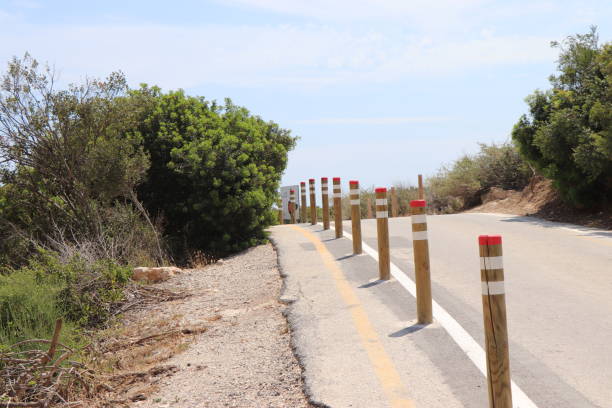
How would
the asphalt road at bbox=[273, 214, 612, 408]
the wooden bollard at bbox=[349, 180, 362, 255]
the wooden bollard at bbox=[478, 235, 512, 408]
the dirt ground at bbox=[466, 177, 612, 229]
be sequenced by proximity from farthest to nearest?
1. the dirt ground at bbox=[466, 177, 612, 229]
2. the wooden bollard at bbox=[349, 180, 362, 255]
3. the asphalt road at bbox=[273, 214, 612, 408]
4. the wooden bollard at bbox=[478, 235, 512, 408]

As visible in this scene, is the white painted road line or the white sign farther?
the white sign

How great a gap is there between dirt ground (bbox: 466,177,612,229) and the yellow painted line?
9685 mm

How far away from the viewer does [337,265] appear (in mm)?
11422

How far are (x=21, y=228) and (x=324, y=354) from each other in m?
12.9

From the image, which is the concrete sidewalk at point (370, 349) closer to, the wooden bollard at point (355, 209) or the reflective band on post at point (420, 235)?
the reflective band on post at point (420, 235)

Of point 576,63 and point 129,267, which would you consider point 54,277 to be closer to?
point 129,267

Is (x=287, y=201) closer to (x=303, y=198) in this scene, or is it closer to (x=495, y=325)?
(x=303, y=198)

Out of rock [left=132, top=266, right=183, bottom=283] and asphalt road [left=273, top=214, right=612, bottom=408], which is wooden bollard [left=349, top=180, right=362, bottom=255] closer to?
asphalt road [left=273, top=214, right=612, bottom=408]

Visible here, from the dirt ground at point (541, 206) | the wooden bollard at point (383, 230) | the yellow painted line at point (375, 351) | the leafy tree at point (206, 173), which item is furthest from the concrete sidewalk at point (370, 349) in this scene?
the dirt ground at point (541, 206)

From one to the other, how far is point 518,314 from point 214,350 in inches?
138

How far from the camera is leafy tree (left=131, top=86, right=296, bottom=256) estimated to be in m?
17.0

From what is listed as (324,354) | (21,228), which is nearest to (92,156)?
(21,228)

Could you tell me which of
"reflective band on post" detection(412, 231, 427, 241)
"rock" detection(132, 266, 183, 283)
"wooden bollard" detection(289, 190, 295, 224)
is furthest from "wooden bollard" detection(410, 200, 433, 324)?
"wooden bollard" detection(289, 190, 295, 224)

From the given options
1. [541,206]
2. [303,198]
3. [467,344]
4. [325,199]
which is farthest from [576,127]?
[467,344]
